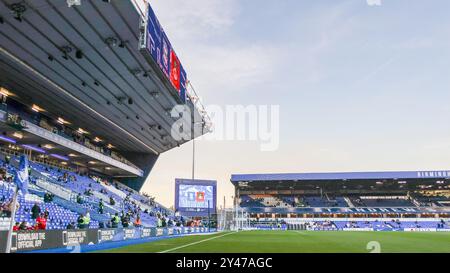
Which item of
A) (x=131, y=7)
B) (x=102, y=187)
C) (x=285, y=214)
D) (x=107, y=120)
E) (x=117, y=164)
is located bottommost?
(x=285, y=214)

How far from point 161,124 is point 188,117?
3.64 metres

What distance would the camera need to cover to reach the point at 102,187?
41219 millimetres

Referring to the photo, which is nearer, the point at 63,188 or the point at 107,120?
the point at 63,188

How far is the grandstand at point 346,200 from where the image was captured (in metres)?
66.2

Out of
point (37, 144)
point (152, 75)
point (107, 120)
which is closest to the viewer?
point (152, 75)

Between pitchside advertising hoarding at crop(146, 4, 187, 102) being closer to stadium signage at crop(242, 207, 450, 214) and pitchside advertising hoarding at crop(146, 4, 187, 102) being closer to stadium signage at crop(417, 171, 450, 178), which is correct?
stadium signage at crop(242, 207, 450, 214)

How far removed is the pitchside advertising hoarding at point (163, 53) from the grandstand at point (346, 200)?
44.4 meters

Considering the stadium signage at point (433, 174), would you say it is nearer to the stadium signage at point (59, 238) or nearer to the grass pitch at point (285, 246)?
the grass pitch at point (285, 246)

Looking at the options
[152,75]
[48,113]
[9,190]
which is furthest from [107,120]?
[9,190]

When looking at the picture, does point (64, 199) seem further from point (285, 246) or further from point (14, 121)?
point (285, 246)

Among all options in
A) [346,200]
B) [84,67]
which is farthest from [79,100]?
[346,200]

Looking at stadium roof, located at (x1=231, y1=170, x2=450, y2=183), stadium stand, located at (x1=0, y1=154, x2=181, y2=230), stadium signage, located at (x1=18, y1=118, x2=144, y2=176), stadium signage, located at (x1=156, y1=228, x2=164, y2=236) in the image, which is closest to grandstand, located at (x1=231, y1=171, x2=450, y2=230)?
stadium roof, located at (x1=231, y1=170, x2=450, y2=183)
